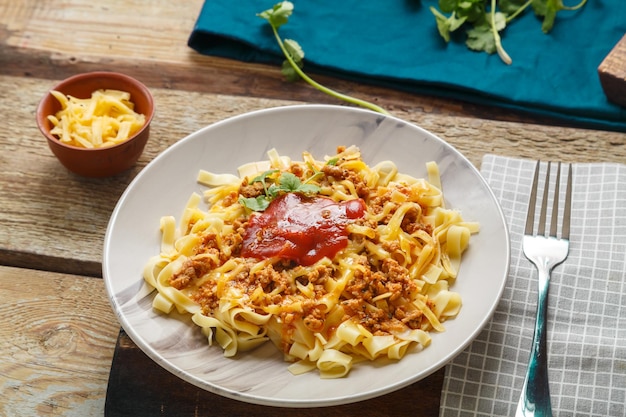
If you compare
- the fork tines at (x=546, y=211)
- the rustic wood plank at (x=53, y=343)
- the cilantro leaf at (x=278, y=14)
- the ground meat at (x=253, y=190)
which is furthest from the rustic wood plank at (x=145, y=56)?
the rustic wood plank at (x=53, y=343)

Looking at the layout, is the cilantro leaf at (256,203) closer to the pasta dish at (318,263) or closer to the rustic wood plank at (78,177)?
the pasta dish at (318,263)

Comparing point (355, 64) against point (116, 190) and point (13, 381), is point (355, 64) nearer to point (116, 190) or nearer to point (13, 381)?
point (116, 190)

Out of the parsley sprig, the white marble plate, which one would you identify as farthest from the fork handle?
the parsley sprig

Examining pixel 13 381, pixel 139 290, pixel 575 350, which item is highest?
pixel 575 350

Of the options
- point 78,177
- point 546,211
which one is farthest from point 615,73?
point 78,177

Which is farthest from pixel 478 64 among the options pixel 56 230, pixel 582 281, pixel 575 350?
pixel 56 230

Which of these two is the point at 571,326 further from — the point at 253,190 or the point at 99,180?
the point at 99,180
